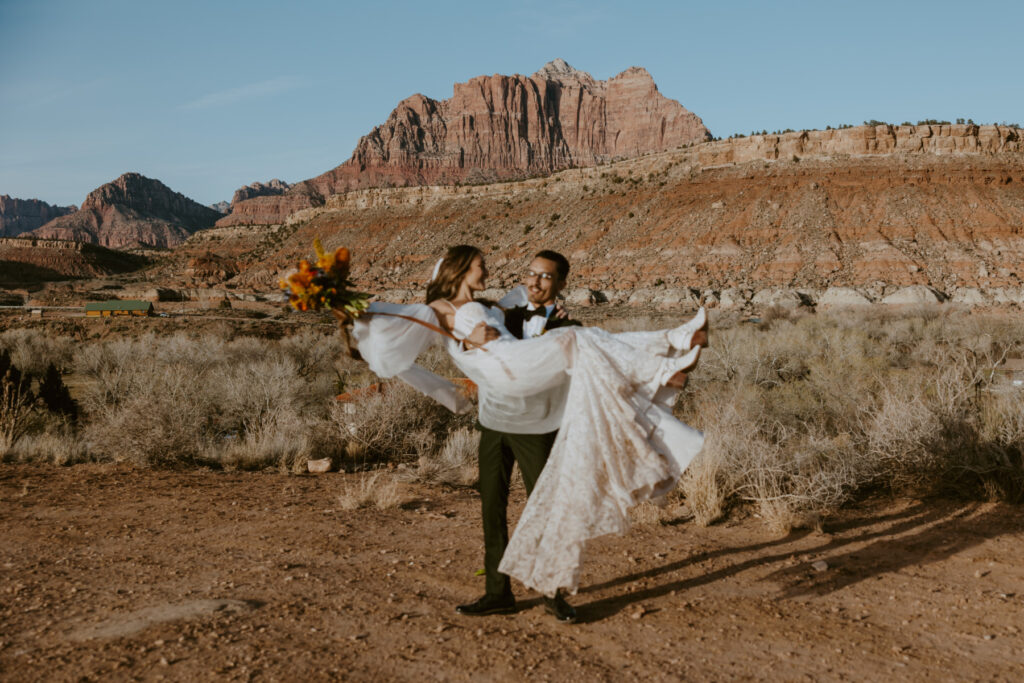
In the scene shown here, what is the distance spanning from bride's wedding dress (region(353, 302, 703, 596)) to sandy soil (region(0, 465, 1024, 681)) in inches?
24.6

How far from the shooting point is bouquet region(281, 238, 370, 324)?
359 centimetres

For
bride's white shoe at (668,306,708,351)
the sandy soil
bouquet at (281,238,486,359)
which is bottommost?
the sandy soil

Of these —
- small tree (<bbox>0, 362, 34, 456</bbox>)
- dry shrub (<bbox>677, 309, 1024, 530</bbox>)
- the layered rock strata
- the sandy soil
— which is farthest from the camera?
the layered rock strata

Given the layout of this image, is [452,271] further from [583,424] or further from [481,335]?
[583,424]

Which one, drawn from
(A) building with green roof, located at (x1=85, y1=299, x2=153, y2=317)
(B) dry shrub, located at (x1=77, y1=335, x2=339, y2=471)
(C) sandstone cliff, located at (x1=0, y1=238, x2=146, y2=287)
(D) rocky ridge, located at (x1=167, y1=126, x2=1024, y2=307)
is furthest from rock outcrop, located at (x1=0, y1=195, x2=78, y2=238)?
(B) dry shrub, located at (x1=77, y1=335, x2=339, y2=471)

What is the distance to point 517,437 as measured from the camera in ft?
12.9

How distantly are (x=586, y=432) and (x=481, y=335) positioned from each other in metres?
0.75

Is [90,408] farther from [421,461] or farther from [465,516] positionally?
[465,516]

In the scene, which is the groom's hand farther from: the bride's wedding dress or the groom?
the groom

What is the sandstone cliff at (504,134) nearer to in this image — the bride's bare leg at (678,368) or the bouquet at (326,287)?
the bouquet at (326,287)

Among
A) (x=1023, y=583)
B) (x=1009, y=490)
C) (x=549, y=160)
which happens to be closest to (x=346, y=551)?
(x=1023, y=583)

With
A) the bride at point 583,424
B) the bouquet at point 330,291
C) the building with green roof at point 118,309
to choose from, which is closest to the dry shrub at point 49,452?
the bouquet at point 330,291

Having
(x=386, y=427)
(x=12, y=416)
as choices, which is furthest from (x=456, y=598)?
(x=12, y=416)

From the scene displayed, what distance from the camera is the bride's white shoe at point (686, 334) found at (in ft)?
11.1
